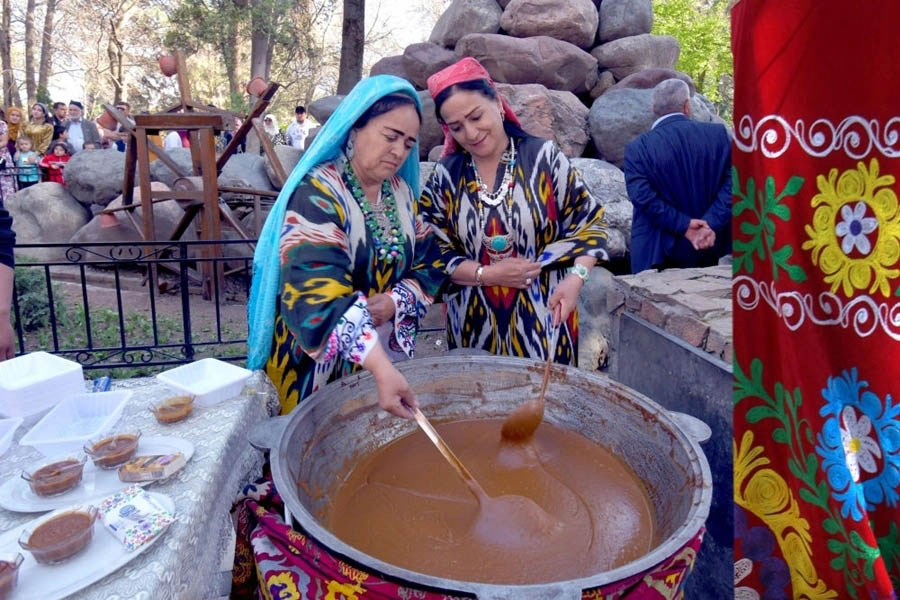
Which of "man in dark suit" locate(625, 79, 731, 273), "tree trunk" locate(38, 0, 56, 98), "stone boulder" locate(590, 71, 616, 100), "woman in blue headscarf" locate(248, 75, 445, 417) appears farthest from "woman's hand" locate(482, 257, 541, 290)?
"tree trunk" locate(38, 0, 56, 98)

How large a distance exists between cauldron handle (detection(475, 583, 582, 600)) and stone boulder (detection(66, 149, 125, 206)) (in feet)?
29.7

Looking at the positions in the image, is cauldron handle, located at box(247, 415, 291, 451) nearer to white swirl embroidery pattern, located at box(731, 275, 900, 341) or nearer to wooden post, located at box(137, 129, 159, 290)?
white swirl embroidery pattern, located at box(731, 275, 900, 341)

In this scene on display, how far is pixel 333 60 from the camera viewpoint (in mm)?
25047

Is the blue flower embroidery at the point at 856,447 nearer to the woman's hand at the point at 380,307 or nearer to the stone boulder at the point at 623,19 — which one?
the woman's hand at the point at 380,307

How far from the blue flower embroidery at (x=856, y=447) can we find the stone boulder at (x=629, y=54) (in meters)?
7.70

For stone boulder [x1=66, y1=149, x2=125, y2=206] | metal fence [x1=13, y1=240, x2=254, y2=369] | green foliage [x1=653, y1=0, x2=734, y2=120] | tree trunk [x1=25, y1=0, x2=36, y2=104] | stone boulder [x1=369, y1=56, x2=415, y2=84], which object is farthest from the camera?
tree trunk [x1=25, y1=0, x2=36, y2=104]

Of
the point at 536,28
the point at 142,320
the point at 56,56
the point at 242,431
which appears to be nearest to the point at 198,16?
the point at 536,28

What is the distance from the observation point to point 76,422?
1609mm

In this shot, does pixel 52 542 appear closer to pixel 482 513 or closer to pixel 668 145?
pixel 482 513

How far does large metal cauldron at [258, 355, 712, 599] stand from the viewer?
3.29 ft

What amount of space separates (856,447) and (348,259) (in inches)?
48.7

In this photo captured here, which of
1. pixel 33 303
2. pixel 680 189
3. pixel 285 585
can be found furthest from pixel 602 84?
pixel 285 585

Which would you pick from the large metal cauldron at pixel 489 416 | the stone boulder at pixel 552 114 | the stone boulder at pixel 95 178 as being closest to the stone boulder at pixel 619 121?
the stone boulder at pixel 552 114

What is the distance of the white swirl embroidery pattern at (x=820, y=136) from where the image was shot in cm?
117
